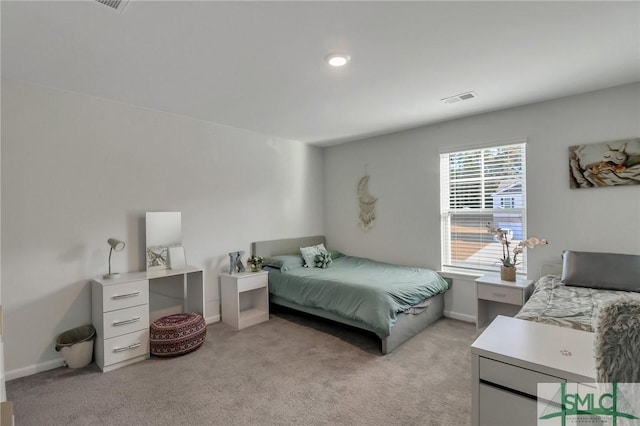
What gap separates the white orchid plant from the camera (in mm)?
3129

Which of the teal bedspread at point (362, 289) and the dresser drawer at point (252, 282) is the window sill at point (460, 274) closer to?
the teal bedspread at point (362, 289)

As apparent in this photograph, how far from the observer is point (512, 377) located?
4.03 ft

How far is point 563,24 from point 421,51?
843 mm

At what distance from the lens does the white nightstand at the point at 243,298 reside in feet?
11.7

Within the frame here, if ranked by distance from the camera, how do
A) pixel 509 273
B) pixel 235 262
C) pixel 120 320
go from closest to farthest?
1. pixel 120 320
2. pixel 509 273
3. pixel 235 262

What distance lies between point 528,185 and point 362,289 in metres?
2.17

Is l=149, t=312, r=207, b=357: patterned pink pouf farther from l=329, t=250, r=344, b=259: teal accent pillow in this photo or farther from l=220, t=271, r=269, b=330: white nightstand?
l=329, t=250, r=344, b=259: teal accent pillow

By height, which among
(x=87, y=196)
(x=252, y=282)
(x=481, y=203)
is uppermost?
(x=87, y=196)

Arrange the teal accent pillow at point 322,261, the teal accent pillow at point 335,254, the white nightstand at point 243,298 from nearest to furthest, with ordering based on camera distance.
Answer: the white nightstand at point 243,298 < the teal accent pillow at point 322,261 < the teal accent pillow at point 335,254

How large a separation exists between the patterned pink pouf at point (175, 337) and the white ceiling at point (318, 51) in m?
2.23

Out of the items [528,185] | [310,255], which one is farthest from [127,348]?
[528,185]

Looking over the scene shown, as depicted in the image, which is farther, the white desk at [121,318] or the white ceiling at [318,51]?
the white desk at [121,318]

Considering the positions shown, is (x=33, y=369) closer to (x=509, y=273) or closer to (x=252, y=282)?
(x=252, y=282)

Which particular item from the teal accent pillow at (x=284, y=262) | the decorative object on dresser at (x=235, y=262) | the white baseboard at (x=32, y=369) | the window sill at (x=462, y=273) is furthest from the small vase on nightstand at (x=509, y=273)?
the white baseboard at (x=32, y=369)
